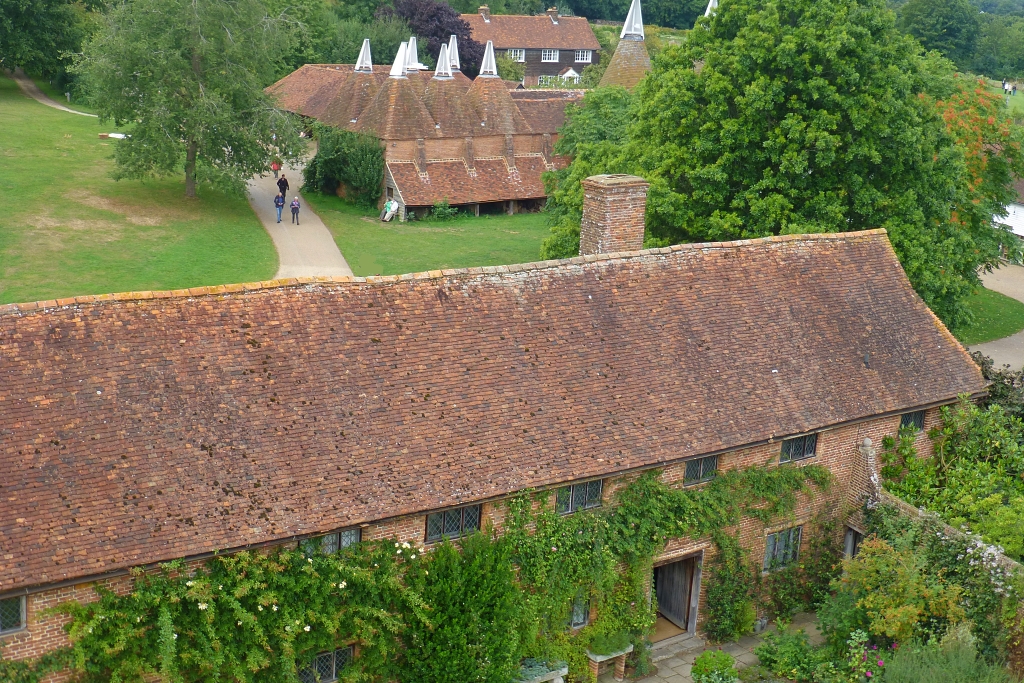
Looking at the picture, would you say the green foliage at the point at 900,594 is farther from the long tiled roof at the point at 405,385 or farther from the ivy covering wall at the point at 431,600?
the long tiled roof at the point at 405,385

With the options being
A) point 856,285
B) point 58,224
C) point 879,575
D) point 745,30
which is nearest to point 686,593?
point 879,575

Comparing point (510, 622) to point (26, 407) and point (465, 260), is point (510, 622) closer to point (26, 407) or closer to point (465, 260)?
point (26, 407)

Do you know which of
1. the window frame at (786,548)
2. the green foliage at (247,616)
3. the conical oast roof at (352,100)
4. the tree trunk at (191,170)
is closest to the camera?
the green foliage at (247,616)

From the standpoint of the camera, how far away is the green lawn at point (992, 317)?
123 ft

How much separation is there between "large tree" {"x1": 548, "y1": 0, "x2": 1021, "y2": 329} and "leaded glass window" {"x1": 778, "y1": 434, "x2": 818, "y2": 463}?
29.4ft

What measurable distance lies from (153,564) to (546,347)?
761 cm

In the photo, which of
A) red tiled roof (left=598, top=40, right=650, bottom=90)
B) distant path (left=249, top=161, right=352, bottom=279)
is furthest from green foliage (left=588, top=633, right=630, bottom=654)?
red tiled roof (left=598, top=40, right=650, bottom=90)

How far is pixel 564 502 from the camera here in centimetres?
1723

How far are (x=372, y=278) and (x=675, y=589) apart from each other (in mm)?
8180

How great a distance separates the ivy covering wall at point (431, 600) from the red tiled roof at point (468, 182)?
36462mm

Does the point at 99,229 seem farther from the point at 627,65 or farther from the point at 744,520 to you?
the point at 744,520

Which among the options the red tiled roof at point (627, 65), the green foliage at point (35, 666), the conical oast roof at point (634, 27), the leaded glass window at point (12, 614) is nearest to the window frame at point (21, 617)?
the leaded glass window at point (12, 614)

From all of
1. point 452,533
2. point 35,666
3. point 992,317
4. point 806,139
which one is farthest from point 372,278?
point 992,317

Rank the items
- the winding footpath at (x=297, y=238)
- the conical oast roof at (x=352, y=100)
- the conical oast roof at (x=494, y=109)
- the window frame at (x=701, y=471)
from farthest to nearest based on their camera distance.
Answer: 1. the conical oast roof at (x=352, y=100)
2. the conical oast roof at (x=494, y=109)
3. the winding footpath at (x=297, y=238)
4. the window frame at (x=701, y=471)
